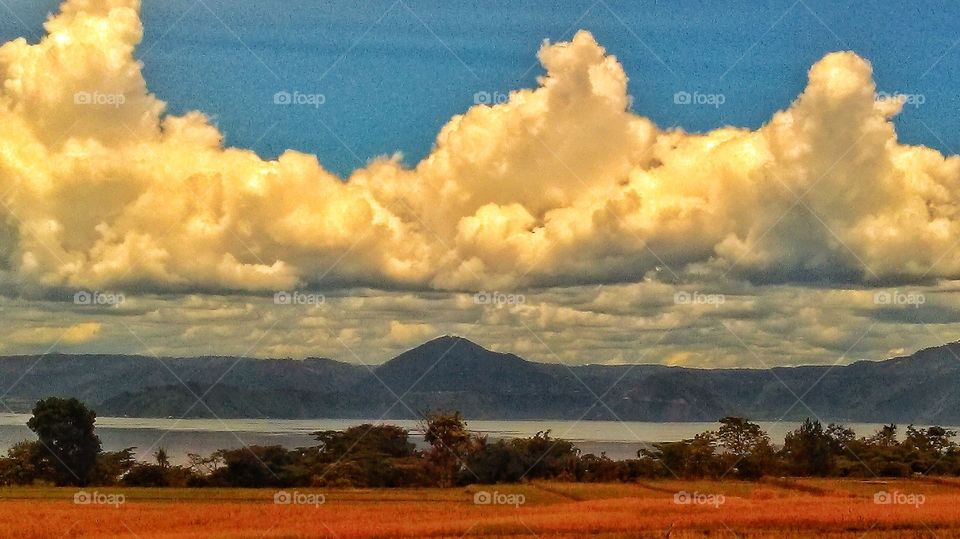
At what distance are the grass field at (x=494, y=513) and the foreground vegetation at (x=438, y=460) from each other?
10.3 meters

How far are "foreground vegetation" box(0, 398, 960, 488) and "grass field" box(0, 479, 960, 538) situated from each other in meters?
10.3

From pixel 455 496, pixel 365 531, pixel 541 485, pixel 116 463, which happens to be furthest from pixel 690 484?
pixel 116 463

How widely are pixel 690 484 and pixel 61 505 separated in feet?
133

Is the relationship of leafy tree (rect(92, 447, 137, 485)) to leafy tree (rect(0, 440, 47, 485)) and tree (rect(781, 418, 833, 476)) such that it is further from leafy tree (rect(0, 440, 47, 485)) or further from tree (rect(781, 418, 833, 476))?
tree (rect(781, 418, 833, 476))

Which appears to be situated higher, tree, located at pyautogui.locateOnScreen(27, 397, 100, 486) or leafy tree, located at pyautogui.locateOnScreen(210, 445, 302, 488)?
tree, located at pyautogui.locateOnScreen(27, 397, 100, 486)

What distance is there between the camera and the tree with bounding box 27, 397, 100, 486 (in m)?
100

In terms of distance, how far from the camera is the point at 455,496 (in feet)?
246

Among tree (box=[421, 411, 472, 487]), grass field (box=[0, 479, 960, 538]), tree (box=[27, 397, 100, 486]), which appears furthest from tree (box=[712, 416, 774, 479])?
tree (box=[27, 397, 100, 486])

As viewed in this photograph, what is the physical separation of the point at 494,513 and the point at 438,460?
32855 mm

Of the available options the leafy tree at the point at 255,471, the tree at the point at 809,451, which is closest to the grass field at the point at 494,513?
the leafy tree at the point at 255,471

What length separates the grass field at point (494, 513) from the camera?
53781mm

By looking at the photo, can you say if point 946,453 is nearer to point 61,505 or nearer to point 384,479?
point 384,479

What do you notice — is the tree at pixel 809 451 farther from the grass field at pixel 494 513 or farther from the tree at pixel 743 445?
the grass field at pixel 494 513

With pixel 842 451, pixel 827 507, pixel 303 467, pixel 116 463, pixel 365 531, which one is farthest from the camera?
pixel 842 451
